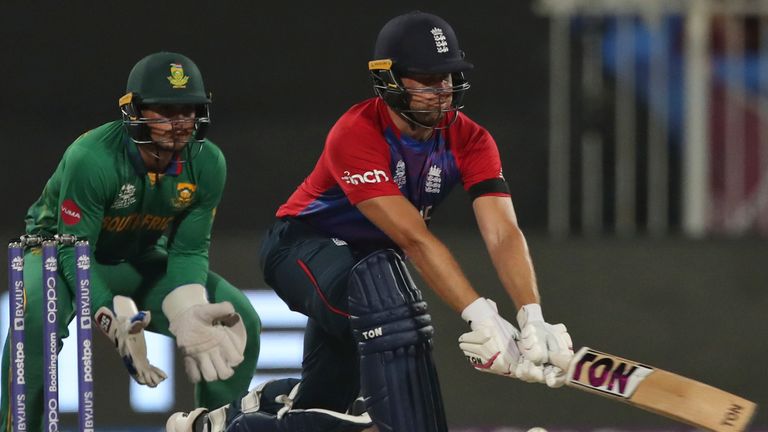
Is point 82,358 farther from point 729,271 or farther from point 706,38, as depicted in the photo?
point 706,38

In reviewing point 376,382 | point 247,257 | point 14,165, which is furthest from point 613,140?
point 376,382

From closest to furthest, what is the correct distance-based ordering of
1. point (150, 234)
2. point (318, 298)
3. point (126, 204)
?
point (318, 298), point (126, 204), point (150, 234)

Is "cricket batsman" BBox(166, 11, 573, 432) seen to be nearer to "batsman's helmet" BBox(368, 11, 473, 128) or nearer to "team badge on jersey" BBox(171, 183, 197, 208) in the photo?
"batsman's helmet" BBox(368, 11, 473, 128)

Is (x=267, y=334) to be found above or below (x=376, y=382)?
below

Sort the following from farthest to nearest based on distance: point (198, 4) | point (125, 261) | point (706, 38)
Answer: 1. point (198, 4)
2. point (706, 38)
3. point (125, 261)

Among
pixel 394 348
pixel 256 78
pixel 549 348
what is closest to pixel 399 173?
pixel 394 348

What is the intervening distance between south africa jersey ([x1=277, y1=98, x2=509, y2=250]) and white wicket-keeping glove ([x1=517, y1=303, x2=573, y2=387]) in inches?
24.5

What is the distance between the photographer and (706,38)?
300 inches

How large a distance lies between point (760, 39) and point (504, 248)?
3.30 metres

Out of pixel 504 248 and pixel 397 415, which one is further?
pixel 504 248

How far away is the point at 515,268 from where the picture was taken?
478cm

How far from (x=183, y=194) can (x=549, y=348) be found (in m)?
1.55

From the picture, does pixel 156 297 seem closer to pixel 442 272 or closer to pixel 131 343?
pixel 131 343

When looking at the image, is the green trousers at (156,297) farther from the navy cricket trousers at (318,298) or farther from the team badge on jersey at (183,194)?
the navy cricket trousers at (318,298)
